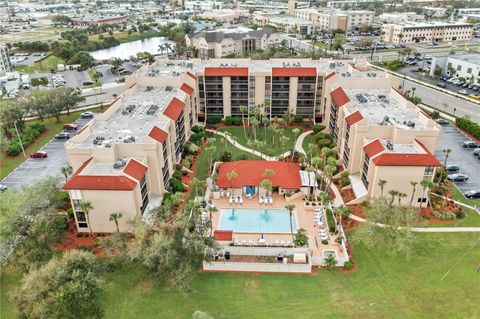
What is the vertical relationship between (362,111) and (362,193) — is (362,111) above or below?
above

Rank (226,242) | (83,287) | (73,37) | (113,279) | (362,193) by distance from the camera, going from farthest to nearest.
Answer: (73,37)
(362,193)
(226,242)
(113,279)
(83,287)

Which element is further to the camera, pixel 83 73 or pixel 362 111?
pixel 83 73

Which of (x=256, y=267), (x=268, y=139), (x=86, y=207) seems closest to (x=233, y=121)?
(x=268, y=139)

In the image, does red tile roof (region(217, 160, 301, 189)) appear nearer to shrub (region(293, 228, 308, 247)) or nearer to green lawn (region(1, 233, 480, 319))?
shrub (region(293, 228, 308, 247))

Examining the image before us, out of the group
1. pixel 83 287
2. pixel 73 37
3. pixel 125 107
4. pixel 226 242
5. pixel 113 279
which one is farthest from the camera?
pixel 73 37

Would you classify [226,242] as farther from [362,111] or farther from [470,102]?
[470,102]

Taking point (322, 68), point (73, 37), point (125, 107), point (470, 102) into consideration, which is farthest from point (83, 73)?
point (470, 102)

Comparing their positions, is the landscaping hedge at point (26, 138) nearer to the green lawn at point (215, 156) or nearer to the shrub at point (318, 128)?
the green lawn at point (215, 156)

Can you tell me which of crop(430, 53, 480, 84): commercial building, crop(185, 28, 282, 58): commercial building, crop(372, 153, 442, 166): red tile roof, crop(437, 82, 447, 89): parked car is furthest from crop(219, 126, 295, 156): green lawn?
crop(185, 28, 282, 58): commercial building
